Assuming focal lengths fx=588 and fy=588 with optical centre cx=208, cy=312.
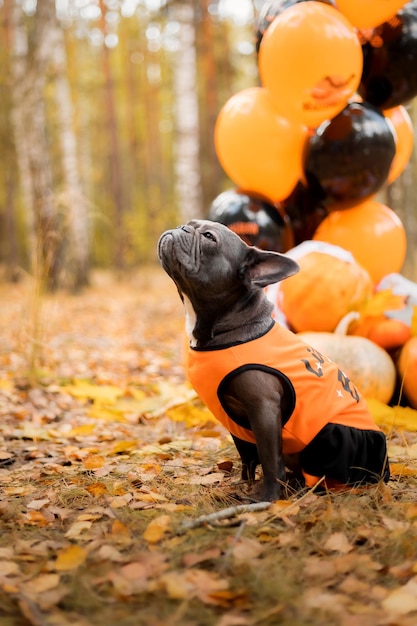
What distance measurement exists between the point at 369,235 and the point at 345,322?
800 mm

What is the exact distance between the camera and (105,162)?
2766 centimetres

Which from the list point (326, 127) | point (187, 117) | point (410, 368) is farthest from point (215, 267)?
point (187, 117)

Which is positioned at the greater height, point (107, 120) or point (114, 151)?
point (107, 120)

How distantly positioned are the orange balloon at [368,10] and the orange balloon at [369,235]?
1.31m

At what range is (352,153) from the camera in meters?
4.18

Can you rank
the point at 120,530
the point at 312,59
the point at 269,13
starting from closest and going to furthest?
the point at 120,530 < the point at 312,59 < the point at 269,13

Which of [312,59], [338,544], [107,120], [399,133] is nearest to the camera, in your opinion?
[338,544]

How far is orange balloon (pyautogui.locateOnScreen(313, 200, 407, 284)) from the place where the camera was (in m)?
4.45

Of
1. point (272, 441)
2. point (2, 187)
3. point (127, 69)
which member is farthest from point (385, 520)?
point (127, 69)

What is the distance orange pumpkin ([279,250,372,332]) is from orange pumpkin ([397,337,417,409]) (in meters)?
0.46

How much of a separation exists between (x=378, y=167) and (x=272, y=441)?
266 cm

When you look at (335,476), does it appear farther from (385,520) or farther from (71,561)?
(71,561)

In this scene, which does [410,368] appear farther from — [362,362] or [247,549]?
[247,549]

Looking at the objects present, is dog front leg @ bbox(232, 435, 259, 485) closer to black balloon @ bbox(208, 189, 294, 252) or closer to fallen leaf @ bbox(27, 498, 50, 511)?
Answer: fallen leaf @ bbox(27, 498, 50, 511)
